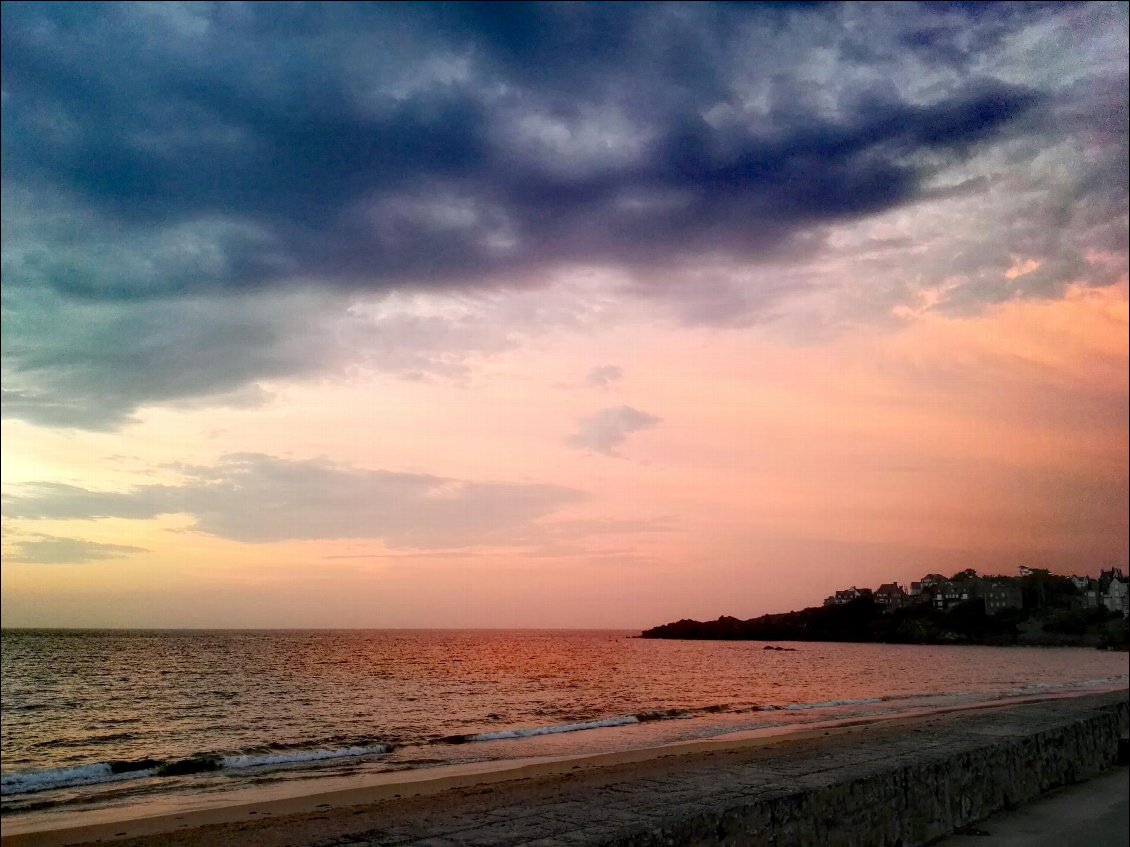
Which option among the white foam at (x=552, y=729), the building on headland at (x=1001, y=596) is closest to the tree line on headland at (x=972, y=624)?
the building on headland at (x=1001, y=596)

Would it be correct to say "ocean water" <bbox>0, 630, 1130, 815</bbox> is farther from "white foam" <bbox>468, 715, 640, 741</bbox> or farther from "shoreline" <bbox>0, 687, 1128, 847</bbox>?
"shoreline" <bbox>0, 687, 1128, 847</bbox>

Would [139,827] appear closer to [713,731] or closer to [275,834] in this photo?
[275,834]

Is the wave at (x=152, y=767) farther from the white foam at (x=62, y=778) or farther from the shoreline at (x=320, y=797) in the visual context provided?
the shoreline at (x=320, y=797)

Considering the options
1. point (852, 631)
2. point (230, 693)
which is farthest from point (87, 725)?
point (852, 631)

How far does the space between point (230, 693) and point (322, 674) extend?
1362cm

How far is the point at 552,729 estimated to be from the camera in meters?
24.6

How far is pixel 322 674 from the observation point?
171ft

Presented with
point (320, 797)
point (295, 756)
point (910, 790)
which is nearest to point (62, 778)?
point (295, 756)

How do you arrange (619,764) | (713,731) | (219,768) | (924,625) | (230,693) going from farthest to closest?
(924,625)
(230,693)
(713,731)
(219,768)
(619,764)

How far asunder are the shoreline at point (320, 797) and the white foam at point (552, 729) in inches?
177

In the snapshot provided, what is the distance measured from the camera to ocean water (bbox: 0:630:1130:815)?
1788 cm

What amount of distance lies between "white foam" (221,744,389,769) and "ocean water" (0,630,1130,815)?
0.24 feet

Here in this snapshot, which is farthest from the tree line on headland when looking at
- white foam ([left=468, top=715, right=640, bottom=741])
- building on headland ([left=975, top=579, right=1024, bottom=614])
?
white foam ([left=468, top=715, right=640, bottom=741])

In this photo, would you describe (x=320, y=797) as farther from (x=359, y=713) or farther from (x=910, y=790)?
(x=359, y=713)
